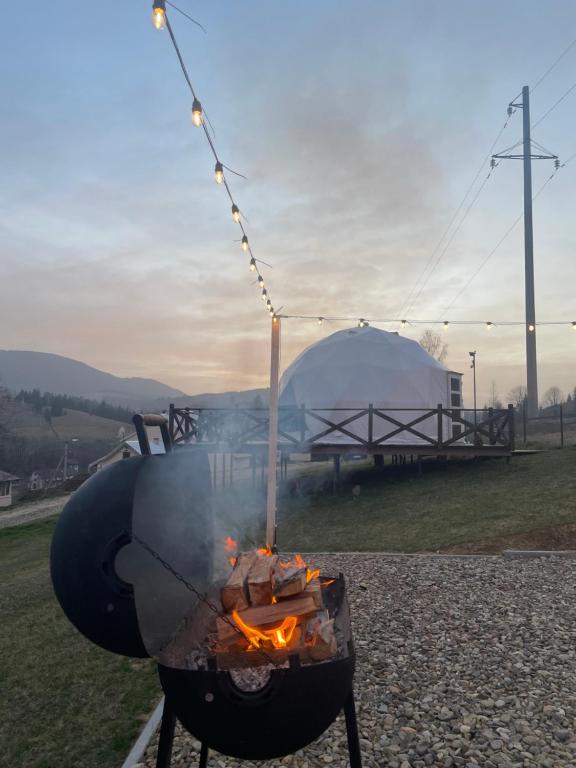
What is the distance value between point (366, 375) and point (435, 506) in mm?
6226

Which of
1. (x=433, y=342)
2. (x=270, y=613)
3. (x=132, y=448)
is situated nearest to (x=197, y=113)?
(x=270, y=613)

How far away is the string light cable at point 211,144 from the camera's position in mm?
3006

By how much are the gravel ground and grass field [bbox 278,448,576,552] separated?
226cm

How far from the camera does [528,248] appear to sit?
23.5 meters

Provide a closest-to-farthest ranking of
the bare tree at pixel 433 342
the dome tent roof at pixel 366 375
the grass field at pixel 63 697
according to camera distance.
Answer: the grass field at pixel 63 697, the dome tent roof at pixel 366 375, the bare tree at pixel 433 342

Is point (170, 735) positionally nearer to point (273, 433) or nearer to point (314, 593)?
point (314, 593)

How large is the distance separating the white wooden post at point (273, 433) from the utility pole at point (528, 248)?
19.2 meters

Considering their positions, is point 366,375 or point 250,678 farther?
point 366,375

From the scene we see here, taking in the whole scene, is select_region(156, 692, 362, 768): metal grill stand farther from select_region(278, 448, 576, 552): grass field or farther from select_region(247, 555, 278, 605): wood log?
select_region(278, 448, 576, 552): grass field

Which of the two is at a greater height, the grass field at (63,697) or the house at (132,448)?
the house at (132,448)

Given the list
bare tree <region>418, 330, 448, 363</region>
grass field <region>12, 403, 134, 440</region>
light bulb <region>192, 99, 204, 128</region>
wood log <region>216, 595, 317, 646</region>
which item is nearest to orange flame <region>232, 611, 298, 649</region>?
wood log <region>216, 595, 317, 646</region>

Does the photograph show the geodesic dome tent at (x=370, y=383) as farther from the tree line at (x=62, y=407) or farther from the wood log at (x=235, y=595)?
the tree line at (x=62, y=407)

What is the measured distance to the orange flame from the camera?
247cm

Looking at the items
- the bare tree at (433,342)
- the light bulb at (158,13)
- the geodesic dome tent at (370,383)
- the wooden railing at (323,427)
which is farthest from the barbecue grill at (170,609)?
the bare tree at (433,342)
